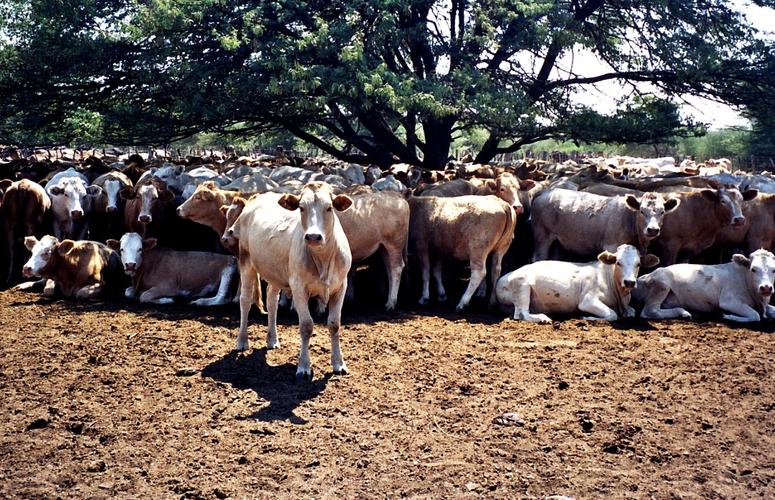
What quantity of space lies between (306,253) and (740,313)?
226 inches

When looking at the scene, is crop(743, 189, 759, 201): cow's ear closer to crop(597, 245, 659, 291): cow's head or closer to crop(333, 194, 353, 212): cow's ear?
crop(597, 245, 659, 291): cow's head

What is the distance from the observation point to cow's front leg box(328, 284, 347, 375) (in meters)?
7.35

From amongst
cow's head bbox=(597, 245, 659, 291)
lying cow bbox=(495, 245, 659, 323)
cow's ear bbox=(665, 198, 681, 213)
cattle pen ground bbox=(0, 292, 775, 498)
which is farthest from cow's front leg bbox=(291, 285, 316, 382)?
cow's ear bbox=(665, 198, 681, 213)

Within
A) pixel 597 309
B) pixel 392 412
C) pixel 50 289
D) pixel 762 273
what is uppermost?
pixel 762 273

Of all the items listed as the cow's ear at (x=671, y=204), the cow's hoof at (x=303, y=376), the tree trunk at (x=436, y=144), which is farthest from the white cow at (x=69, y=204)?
the tree trunk at (x=436, y=144)

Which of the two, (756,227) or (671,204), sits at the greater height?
(671,204)

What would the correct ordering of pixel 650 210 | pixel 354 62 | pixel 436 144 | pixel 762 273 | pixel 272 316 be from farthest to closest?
pixel 436 144 < pixel 354 62 < pixel 650 210 < pixel 762 273 < pixel 272 316

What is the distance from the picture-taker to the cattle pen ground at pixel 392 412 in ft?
17.1

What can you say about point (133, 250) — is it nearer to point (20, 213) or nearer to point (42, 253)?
point (42, 253)

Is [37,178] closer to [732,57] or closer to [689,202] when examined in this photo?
[689,202]

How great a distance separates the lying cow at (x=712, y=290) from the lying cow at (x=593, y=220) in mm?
759

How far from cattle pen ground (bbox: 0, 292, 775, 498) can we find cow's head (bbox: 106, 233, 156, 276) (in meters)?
1.46

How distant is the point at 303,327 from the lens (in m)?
7.15

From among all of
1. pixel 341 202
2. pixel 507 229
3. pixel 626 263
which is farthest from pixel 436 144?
pixel 341 202
